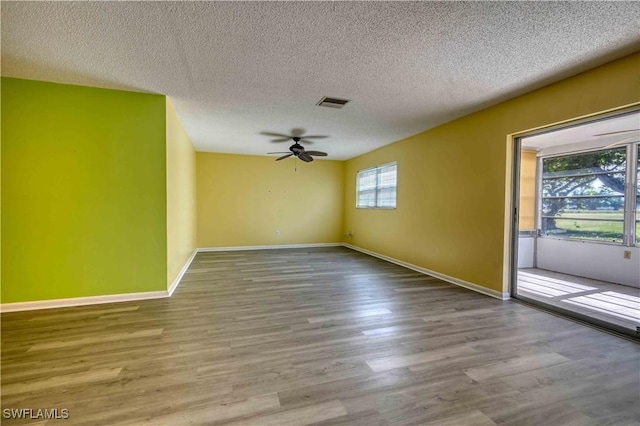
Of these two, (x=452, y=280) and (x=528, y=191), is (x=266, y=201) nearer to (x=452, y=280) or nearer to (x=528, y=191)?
(x=452, y=280)

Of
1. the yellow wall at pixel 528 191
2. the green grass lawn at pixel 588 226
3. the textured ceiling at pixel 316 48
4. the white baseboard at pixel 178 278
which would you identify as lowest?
the white baseboard at pixel 178 278

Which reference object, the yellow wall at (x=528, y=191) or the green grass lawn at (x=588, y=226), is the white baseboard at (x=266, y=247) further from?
the green grass lawn at (x=588, y=226)

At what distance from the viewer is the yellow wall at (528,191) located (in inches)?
220

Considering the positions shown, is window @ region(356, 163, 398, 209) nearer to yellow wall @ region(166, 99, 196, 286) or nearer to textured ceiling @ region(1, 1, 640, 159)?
textured ceiling @ region(1, 1, 640, 159)

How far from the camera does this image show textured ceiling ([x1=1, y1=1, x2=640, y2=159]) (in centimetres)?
189

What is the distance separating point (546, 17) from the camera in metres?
1.93

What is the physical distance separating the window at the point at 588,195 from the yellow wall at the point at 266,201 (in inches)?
185

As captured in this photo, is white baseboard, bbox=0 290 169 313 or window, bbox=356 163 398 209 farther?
window, bbox=356 163 398 209

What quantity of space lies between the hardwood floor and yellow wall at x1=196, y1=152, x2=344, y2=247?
380 centimetres

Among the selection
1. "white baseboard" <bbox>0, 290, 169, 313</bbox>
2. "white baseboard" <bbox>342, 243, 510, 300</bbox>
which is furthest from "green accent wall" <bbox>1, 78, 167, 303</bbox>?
"white baseboard" <bbox>342, 243, 510, 300</bbox>

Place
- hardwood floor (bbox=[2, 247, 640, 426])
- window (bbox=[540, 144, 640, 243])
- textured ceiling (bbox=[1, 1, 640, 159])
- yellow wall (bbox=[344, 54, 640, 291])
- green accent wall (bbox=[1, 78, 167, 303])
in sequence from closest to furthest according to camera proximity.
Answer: hardwood floor (bbox=[2, 247, 640, 426])
textured ceiling (bbox=[1, 1, 640, 159])
yellow wall (bbox=[344, 54, 640, 291])
green accent wall (bbox=[1, 78, 167, 303])
window (bbox=[540, 144, 640, 243])

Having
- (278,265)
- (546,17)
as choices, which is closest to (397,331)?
(546,17)

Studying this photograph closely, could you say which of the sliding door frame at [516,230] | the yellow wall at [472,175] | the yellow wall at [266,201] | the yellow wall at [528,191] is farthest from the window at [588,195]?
the yellow wall at [266,201]

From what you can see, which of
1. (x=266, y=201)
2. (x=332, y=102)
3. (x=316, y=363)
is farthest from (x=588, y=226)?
(x=266, y=201)
